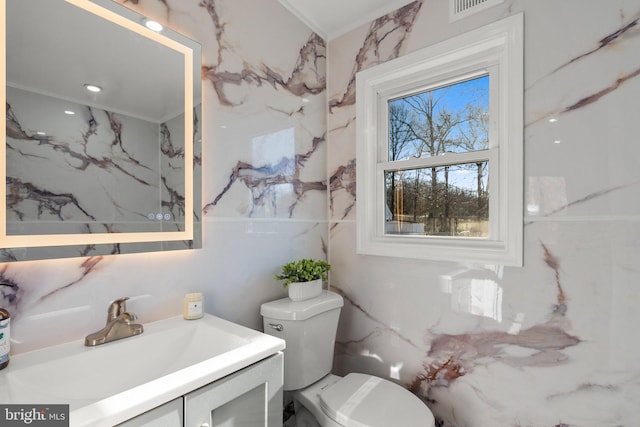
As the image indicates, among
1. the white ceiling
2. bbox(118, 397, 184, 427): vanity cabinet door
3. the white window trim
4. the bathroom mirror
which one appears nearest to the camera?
bbox(118, 397, 184, 427): vanity cabinet door

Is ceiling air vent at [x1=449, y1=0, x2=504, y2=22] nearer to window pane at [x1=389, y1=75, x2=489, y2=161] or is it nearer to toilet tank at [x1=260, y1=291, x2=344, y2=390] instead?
window pane at [x1=389, y1=75, x2=489, y2=161]

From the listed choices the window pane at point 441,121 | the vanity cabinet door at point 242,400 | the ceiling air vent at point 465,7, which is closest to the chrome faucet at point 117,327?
the vanity cabinet door at point 242,400

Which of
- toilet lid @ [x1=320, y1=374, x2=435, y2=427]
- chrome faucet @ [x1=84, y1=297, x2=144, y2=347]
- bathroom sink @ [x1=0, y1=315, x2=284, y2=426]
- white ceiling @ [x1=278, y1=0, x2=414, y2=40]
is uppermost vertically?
white ceiling @ [x1=278, y1=0, x2=414, y2=40]

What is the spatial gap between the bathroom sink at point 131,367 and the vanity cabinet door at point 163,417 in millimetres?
23

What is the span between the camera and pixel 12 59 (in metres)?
0.91

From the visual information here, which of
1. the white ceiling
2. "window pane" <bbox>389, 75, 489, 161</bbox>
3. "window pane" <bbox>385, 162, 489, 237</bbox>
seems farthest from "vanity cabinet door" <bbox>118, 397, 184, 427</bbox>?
the white ceiling

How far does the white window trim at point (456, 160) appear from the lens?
4.56 ft

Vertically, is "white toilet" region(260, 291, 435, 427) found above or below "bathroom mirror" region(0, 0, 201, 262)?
below

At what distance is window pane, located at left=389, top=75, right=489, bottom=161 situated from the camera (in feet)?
5.20

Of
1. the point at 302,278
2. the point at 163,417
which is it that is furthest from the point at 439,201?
the point at 163,417

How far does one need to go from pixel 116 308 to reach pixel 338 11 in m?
1.87

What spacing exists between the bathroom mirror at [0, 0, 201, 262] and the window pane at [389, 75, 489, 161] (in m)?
1.13

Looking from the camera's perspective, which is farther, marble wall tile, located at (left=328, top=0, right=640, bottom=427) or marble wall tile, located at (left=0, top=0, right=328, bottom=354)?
marble wall tile, located at (left=328, top=0, right=640, bottom=427)

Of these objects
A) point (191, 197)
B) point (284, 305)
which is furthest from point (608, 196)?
point (191, 197)
